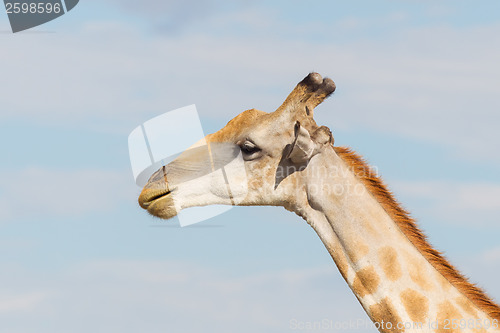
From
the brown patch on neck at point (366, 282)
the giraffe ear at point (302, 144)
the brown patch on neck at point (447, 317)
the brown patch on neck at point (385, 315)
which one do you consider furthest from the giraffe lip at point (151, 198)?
the brown patch on neck at point (447, 317)

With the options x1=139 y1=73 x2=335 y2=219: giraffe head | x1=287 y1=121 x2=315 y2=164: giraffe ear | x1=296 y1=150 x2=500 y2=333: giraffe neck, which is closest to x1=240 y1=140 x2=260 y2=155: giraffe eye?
x1=139 y1=73 x2=335 y2=219: giraffe head

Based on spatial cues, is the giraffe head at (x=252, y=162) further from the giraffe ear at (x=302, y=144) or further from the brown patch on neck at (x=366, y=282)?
the brown patch on neck at (x=366, y=282)

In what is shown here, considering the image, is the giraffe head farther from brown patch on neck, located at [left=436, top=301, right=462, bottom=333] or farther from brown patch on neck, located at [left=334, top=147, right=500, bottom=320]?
brown patch on neck, located at [left=436, top=301, right=462, bottom=333]

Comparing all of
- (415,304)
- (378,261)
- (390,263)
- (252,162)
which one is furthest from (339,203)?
(415,304)

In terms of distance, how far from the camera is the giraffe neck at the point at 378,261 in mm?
10688

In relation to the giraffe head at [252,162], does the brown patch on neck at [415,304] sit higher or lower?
lower

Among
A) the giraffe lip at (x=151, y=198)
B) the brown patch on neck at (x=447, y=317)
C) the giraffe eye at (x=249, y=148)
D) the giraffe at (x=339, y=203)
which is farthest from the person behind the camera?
the giraffe lip at (x=151, y=198)

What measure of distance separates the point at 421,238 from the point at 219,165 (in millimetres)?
3250

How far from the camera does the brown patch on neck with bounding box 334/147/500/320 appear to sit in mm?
10828

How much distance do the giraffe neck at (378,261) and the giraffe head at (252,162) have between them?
0.33 m

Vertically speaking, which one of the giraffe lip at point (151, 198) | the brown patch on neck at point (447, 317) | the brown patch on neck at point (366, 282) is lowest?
the brown patch on neck at point (447, 317)

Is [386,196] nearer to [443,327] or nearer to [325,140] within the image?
[325,140]

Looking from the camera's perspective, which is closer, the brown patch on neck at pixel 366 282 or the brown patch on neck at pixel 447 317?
the brown patch on neck at pixel 447 317

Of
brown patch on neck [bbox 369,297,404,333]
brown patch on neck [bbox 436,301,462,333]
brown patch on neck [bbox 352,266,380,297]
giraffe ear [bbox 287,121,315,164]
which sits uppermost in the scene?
giraffe ear [bbox 287,121,315,164]
